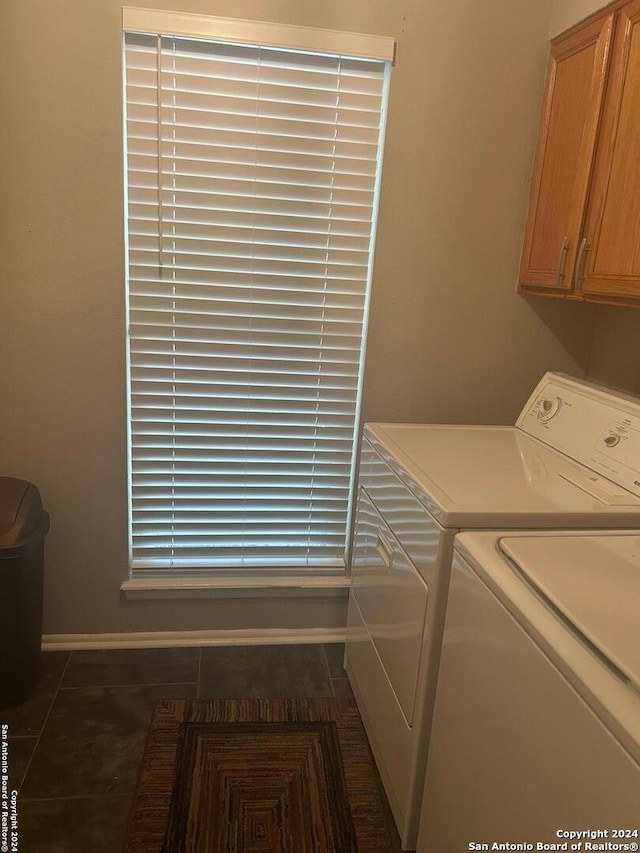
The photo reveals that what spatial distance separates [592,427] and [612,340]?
59 cm

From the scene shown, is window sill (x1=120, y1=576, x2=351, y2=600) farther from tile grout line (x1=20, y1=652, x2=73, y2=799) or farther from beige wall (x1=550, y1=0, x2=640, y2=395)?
beige wall (x1=550, y1=0, x2=640, y2=395)

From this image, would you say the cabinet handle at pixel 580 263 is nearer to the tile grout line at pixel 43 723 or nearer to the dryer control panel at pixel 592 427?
the dryer control panel at pixel 592 427

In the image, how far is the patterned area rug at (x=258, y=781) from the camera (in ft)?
5.65

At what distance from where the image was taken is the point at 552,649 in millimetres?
1003

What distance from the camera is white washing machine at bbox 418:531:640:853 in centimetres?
88

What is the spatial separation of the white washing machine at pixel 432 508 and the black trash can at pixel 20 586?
1091 mm

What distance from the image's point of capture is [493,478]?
5.69ft

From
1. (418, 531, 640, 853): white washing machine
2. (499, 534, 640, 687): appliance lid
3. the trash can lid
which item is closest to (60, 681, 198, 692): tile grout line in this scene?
the trash can lid

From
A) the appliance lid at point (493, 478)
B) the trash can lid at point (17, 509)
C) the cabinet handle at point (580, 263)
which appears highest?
the cabinet handle at point (580, 263)

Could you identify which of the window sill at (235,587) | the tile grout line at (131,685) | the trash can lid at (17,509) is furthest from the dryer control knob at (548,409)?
the trash can lid at (17,509)

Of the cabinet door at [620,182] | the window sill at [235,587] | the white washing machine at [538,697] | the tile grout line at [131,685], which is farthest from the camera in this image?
the window sill at [235,587]

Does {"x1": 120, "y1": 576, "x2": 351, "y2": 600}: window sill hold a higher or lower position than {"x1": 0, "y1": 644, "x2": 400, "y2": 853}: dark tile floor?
higher

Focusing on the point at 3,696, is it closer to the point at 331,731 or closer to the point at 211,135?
the point at 331,731

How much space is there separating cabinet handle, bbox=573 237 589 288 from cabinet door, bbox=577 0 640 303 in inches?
1.2
